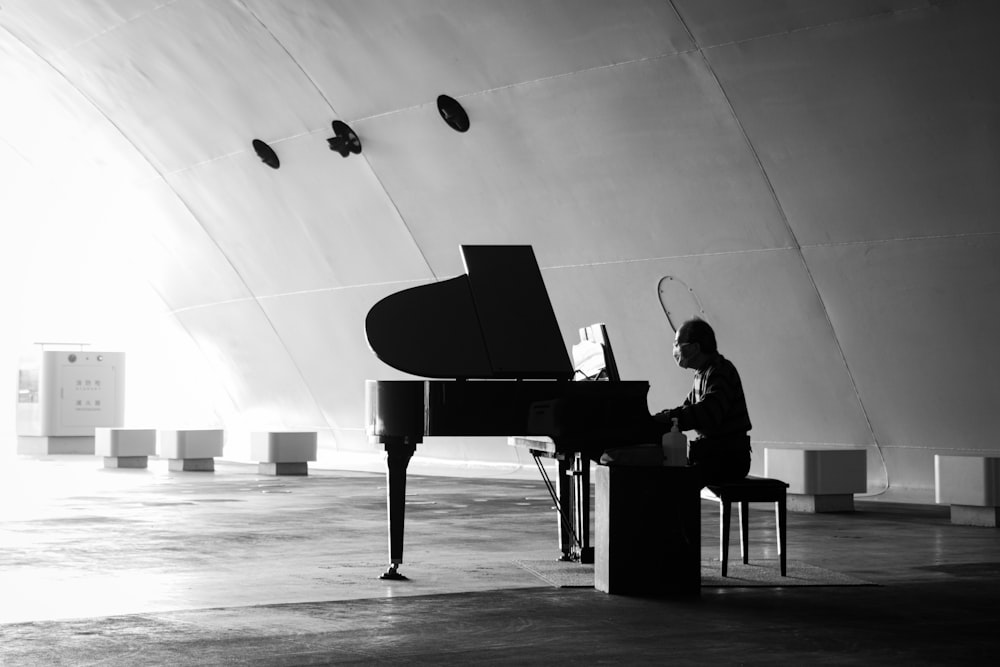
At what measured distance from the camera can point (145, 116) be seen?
63.9ft

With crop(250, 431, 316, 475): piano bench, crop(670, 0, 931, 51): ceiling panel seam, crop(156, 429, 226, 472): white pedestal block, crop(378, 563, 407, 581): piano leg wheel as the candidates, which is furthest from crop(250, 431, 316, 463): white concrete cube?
crop(378, 563, 407, 581): piano leg wheel

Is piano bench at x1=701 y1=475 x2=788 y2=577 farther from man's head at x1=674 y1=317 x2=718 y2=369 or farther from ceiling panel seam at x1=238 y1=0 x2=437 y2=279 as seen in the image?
ceiling panel seam at x1=238 y1=0 x2=437 y2=279

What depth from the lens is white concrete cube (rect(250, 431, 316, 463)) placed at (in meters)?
17.5

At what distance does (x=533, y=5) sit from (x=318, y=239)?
671cm

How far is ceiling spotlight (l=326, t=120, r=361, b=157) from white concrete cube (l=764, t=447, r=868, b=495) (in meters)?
7.10

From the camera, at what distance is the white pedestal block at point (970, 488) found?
10734mm

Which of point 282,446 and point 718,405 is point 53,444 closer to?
point 282,446

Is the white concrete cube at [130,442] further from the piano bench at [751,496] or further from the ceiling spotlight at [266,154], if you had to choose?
the piano bench at [751,496]

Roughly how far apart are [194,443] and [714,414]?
1208 centimetres

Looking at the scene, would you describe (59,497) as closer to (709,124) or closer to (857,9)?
(709,124)

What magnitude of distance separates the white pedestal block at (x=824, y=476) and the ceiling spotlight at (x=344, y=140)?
7099mm

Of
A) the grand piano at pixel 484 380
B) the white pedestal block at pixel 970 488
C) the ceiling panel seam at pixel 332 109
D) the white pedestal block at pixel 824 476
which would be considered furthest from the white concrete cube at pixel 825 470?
the ceiling panel seam at pixel 332 109

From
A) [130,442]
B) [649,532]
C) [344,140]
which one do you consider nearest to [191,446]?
[130,442]

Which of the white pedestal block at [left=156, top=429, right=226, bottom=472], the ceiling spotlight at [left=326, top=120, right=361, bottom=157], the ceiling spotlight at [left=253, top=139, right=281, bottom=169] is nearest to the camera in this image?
the ceiling spotlight at [left=326, top=120, right=361, bottom=157]
